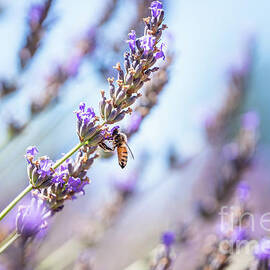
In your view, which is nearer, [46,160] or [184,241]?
[46,160]

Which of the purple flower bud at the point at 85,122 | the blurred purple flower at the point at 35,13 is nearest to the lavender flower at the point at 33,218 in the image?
the purple flower bud at the point at 85,122

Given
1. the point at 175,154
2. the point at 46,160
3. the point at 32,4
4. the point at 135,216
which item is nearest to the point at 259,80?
the point at 135,216

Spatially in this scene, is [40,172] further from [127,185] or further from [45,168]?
[127,185]

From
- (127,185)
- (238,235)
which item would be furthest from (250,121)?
(238,235)

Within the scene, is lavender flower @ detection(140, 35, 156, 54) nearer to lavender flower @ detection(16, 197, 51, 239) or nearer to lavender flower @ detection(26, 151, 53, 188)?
lavender flower @ detection(26, 151, 53, 188)

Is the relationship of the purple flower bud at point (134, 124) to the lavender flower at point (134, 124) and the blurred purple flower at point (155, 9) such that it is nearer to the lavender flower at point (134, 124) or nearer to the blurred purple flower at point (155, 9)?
the lavender flower at point (134, 124)

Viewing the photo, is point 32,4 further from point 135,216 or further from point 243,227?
point 135,216
